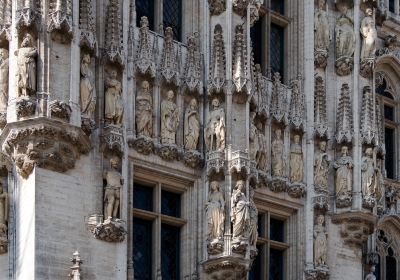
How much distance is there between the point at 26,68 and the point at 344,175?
9608 millimetres

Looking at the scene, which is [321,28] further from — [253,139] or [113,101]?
[113,101]

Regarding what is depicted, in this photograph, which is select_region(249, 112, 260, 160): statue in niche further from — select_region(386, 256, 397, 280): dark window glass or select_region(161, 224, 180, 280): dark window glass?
select_region(386, 256, 397, 280): dark window glass

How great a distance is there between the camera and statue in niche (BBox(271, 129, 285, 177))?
32.3 metres

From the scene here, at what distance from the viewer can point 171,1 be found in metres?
31.7

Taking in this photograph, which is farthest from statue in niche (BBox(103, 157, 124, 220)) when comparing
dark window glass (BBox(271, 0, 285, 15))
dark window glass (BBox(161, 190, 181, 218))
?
dark window glass (BBox(271, 0, 285, 15))

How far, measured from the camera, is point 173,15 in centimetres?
3155

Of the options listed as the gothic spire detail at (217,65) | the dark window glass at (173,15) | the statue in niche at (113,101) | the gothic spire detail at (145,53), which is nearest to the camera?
the statue in niche at (113,101)

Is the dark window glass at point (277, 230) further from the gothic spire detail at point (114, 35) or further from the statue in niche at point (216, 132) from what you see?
the gothic spire detail at point (114, 35)

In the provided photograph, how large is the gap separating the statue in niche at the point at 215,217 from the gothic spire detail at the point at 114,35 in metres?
3.54

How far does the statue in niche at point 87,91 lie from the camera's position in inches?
1098

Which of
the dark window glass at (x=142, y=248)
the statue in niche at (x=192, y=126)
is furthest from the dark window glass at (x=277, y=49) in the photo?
the dark window glass at (x=142, y=248)

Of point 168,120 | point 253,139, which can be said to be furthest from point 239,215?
point 168,120

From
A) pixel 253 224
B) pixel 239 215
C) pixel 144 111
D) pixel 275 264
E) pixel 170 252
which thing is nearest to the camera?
pixel 144 111

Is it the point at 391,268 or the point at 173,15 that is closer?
the point at 173,15
